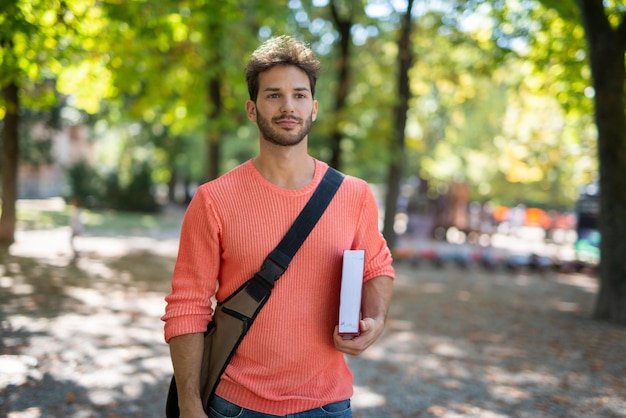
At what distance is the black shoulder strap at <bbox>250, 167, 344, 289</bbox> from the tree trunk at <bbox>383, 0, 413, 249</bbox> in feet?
42.5

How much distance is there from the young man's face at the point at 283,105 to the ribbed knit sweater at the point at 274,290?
18cm

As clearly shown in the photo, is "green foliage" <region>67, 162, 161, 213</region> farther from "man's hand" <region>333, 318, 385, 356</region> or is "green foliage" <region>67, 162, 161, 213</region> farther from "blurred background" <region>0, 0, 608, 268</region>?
"man's hand" <region>333, 318, 385, 356</region>

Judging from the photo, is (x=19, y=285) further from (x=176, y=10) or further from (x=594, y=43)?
(x=594, y=43)

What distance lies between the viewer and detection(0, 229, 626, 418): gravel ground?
564 centimetres

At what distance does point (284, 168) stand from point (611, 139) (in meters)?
8.53

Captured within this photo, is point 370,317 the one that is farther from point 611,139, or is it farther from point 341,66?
point 341,66

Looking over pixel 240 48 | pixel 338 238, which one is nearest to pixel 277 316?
pixel 338 238

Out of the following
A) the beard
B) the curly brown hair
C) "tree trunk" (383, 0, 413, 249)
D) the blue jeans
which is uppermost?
"tree trunk" (383, 0, 413, 249)

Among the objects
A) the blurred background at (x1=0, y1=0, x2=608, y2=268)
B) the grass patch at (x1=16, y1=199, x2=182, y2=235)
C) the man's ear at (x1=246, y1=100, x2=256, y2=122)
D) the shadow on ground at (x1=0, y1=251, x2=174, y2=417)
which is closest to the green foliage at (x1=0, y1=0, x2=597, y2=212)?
the blurred background at (x1=0, y1=0, x2=608, y2=268)

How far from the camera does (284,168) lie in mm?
2215

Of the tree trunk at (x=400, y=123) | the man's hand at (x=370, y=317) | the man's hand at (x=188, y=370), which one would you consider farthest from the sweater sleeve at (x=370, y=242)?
the tree trunk at (x=400, y=123)

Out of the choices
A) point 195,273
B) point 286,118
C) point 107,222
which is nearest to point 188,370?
point 195,273

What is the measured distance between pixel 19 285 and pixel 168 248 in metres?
7.70

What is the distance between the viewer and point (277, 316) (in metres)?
2.10
